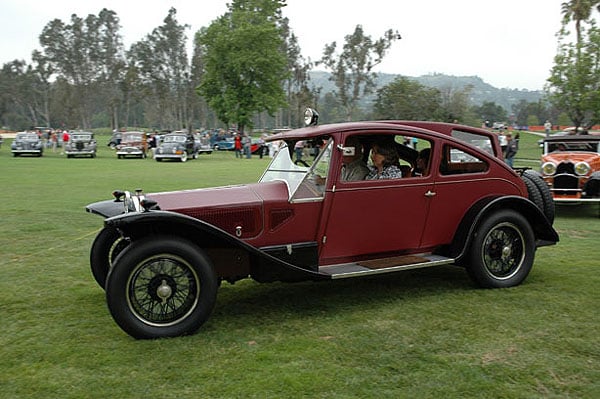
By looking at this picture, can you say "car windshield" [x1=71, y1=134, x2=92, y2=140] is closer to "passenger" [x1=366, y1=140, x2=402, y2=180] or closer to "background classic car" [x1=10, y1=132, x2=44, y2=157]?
→ "background classic car" [x1=10, y1=132, x2=44, y2=157]

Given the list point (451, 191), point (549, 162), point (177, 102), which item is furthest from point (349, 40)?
point (451, 191)

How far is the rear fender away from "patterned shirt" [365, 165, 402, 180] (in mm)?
862

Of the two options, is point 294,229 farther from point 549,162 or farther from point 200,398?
point 549,162

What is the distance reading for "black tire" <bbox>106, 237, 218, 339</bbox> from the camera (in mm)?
4043

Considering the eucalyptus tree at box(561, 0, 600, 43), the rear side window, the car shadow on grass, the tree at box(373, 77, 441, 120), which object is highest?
the eucalyptus tree at box(561, 0, 600, 43)

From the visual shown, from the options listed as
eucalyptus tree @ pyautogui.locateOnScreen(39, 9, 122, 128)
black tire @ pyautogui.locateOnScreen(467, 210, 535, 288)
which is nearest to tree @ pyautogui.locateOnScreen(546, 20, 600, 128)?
black tire @ pyautogui.locateOnScreen(467, 210, 535, 288)

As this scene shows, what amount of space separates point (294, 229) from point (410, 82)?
184 ft

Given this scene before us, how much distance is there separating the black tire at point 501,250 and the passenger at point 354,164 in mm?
1321

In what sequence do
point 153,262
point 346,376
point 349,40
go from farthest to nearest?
point 349,40 < point 153,262 < point 346,376

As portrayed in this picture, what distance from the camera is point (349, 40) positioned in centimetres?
6756

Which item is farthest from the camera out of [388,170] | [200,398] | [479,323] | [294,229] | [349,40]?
[349,40]

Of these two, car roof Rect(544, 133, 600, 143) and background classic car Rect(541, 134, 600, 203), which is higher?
car roof Rect(544, 133, 600, 143)

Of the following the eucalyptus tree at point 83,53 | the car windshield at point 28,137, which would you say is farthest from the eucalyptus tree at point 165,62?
the car windshield at point 28,137

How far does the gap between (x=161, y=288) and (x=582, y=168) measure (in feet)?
32.2
